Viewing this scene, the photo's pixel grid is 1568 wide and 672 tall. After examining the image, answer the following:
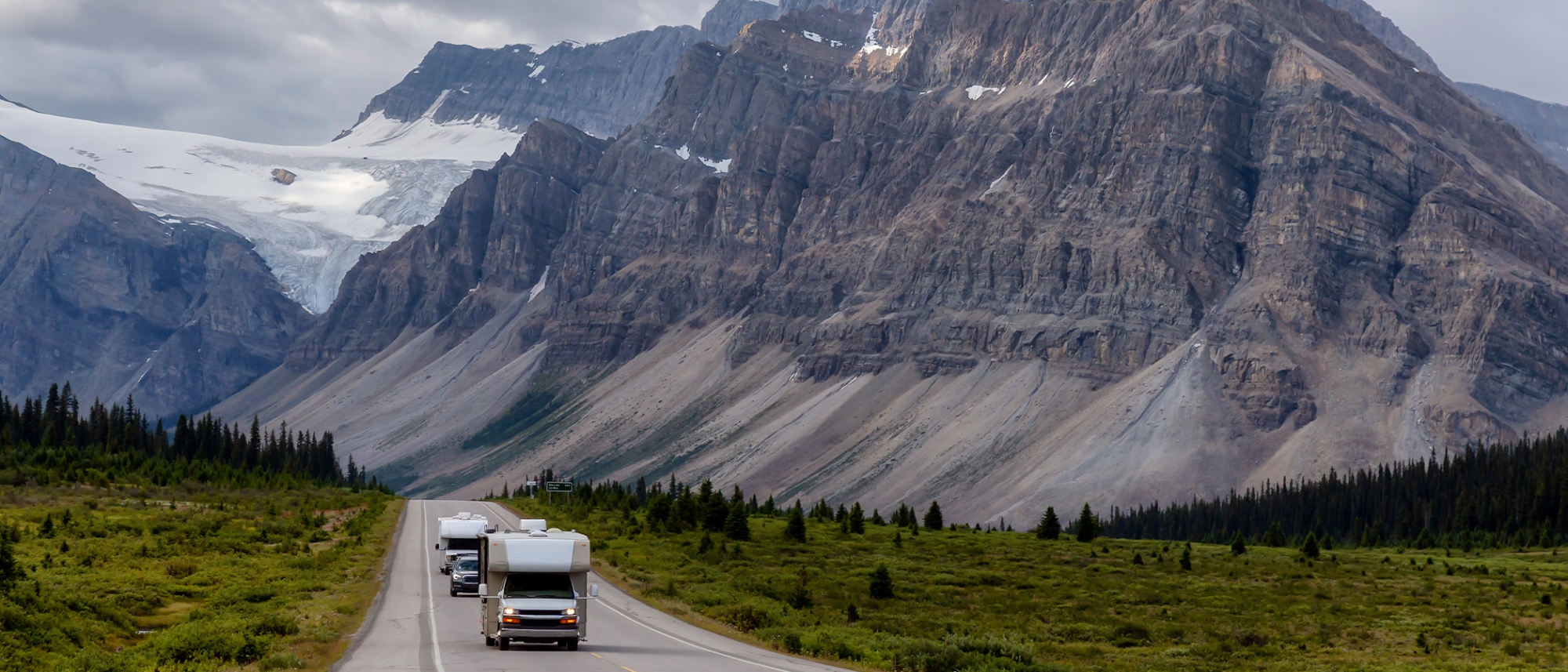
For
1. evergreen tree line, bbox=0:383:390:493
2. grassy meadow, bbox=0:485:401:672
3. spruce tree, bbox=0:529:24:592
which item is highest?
evergreen tree line, bbox=0:383:390:493

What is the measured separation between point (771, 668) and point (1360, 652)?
21.3 metres

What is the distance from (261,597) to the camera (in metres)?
49.2

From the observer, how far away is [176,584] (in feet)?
168

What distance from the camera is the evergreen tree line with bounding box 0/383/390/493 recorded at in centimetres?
11181

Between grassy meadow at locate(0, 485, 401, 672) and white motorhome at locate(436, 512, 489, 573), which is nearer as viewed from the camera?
grassy meadow at locate(0, 485, 401, 672)

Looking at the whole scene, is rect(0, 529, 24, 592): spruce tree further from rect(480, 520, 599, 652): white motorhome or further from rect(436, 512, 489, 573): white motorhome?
rect(436, 512, 489, 573): white motorhome

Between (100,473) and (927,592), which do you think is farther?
(100,473)

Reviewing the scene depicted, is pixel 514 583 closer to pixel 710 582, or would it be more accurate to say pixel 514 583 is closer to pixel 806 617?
pixel 806 617

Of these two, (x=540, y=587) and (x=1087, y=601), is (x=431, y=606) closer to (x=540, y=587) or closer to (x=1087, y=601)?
(x=540, y=587)

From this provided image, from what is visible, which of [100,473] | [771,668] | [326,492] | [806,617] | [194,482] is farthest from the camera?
[326,492]

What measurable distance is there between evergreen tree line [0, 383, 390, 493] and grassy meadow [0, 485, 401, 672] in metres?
17.4

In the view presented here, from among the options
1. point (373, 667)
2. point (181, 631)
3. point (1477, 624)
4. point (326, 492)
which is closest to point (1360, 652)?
point (1477, 624)

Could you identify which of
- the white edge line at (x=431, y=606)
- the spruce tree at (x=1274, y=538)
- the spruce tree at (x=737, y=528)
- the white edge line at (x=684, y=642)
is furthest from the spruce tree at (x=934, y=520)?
the white edge line at (x=684, y=642)

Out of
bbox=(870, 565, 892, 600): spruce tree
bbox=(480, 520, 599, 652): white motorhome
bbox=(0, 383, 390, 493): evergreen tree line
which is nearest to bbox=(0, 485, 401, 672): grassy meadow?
bbox=(480, 520, 599, 652): white motorhome
